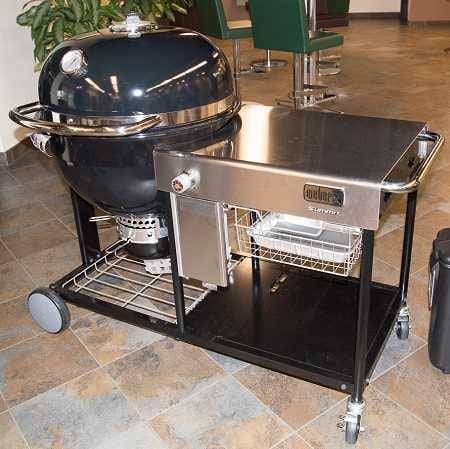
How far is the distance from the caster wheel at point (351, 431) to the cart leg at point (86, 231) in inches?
44.8

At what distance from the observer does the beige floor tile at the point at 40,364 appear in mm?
1763

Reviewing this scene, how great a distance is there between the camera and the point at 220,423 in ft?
5.24

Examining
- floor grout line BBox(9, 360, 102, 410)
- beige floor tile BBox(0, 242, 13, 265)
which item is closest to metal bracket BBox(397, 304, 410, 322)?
floor grout line BBox(9, 360, 102, 410)

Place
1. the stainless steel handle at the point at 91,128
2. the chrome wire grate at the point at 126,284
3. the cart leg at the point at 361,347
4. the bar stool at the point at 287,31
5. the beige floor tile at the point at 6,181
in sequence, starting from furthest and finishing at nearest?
the bar stool at the point at 287,31 → the beige floor tile at the point at 6,181 → the chrome wire grate at the point at 126,284 → the stainless steel handle at the point at 91,128 → the cart leg at the point at 361,347

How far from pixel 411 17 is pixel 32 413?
7.83 meters

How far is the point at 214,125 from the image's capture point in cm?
161

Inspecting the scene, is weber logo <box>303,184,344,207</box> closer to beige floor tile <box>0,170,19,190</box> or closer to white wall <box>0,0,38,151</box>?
beige floor tile <box>0,170,19,190</box>

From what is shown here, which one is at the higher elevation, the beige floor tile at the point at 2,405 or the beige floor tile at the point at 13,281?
the beige floor tile at the point at 2,405

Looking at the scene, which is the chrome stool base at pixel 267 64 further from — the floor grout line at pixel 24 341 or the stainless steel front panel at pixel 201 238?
the stainless steel front panel at pixel 201 238

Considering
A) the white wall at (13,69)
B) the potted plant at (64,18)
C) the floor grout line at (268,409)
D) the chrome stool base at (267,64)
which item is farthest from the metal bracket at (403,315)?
the chrome stool base at (267,64)

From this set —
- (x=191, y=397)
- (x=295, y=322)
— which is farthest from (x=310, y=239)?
(x=191, y=397)

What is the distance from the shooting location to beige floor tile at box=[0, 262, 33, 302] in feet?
7.40

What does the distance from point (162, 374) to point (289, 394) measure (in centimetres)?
39

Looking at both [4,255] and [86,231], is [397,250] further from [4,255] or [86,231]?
[4,255]
